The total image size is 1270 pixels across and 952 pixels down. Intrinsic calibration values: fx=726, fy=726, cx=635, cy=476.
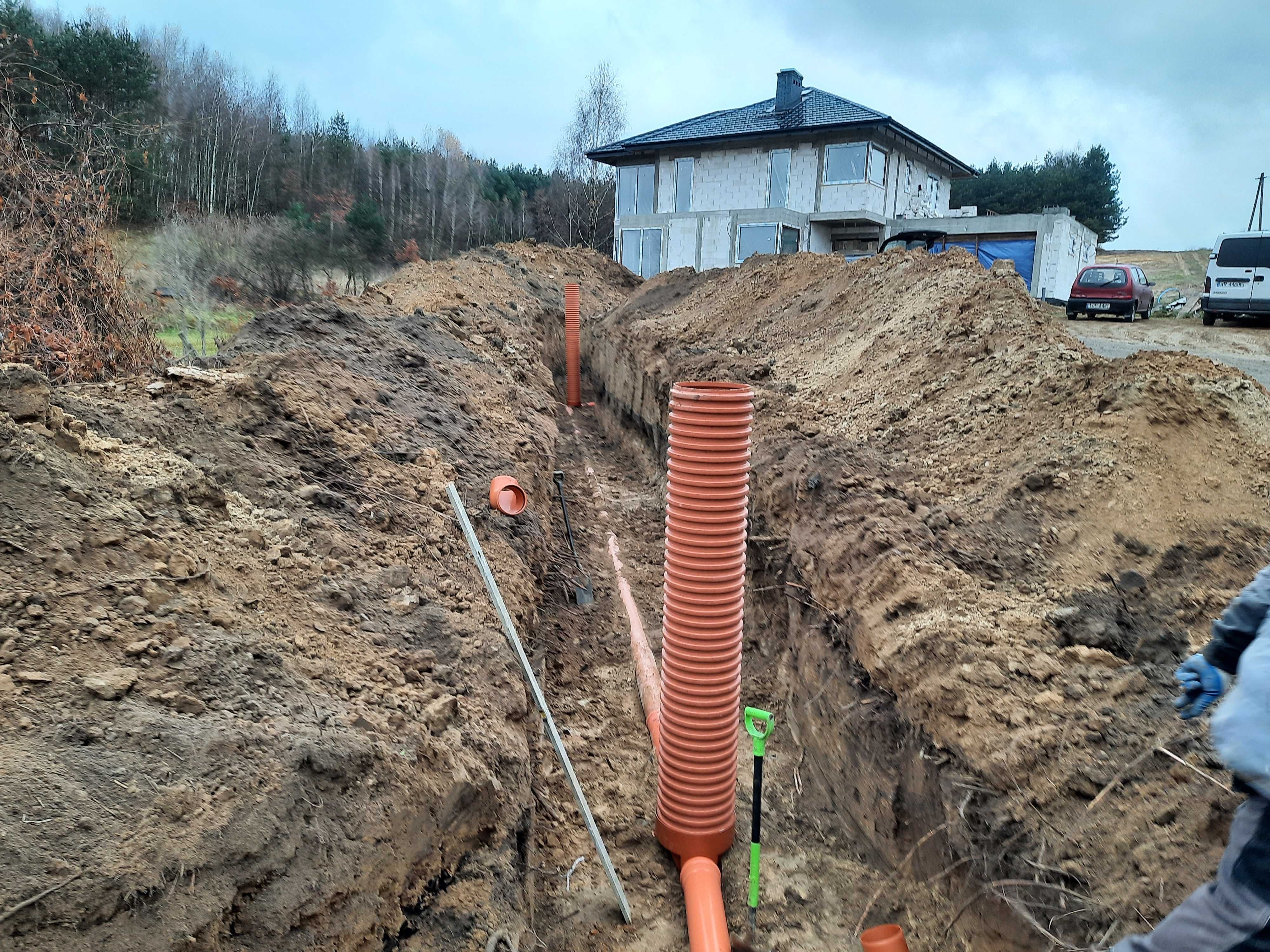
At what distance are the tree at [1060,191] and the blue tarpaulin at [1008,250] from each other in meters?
20.3

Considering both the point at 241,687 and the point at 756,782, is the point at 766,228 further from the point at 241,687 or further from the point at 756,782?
the point at 241,687

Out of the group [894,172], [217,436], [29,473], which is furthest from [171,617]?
[894,172]

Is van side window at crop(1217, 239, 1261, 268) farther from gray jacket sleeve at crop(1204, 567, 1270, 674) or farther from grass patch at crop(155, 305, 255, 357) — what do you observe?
grass patch at crop(155, 305, 255, 357)

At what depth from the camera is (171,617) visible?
8.18 feet

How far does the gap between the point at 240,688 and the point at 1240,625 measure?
3002mm

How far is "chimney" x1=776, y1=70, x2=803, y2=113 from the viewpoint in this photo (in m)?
25.0

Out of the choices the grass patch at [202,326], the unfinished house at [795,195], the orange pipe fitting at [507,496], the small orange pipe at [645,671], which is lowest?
the small orange pipe at [645,671]

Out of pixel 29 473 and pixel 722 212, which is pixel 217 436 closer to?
pixel 29 473

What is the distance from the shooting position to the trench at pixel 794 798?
2953 mm

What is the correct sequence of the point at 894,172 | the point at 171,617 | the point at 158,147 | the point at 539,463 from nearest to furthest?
the point at 171,617 → the point at 539,463 → the point at 158,147 → the point at 894,172

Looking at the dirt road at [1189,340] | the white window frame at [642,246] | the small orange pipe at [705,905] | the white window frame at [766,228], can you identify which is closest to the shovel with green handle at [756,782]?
the small orange pipe at [705,905]

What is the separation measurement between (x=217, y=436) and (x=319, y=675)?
1.72 metres

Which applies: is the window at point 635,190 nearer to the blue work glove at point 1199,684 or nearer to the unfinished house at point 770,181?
the unfinished house at point 770,181

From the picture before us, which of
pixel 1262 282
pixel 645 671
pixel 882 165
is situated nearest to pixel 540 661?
pixel 645 671
